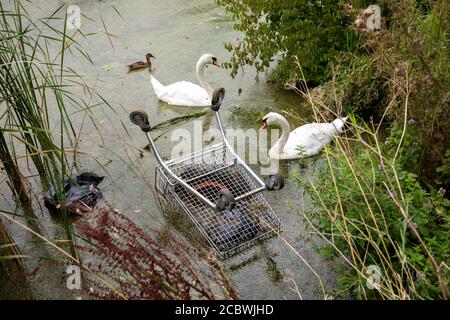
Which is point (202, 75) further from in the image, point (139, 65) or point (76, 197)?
point (76, 197)

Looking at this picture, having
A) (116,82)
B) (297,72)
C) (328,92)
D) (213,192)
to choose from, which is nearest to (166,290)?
(213,192)

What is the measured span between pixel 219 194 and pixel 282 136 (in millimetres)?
1261

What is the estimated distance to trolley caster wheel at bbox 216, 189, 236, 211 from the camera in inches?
131

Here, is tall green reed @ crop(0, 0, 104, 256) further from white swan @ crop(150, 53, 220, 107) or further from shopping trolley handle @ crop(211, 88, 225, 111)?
white swan @ crop(150, 53, 220, 107)

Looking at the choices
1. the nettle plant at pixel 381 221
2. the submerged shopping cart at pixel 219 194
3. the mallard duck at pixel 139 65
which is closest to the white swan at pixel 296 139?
the submerged shopping cart at pixel 219 194

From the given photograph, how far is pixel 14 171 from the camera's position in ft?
11.8

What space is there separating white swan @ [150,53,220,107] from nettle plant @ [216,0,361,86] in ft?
0.82

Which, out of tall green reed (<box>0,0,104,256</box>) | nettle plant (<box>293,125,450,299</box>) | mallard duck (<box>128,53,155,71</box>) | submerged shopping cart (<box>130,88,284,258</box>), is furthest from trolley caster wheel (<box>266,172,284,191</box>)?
mallard duck (<box>128,53,155,71</box>)

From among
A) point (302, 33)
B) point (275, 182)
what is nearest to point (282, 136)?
point (275, 182)

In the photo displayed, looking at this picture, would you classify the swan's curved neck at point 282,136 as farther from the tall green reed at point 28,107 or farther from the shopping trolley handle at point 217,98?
the tall green reed at point 28,107

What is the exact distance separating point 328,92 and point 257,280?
82.4 inches

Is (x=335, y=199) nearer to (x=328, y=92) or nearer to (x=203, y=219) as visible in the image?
(x=203, y=219)

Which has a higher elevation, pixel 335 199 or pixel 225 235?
pixel 335 199

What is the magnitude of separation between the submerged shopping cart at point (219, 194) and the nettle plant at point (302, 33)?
4.43 ft
